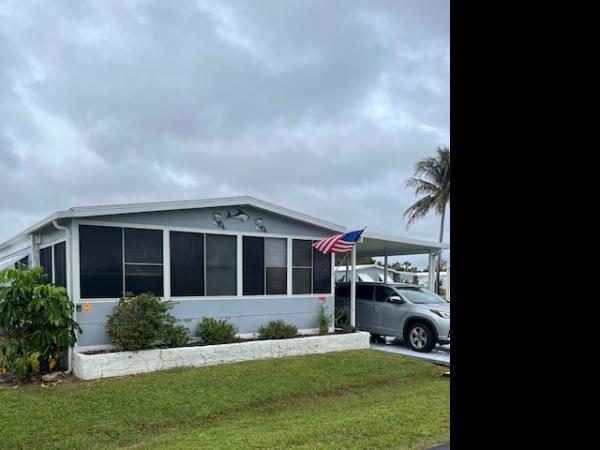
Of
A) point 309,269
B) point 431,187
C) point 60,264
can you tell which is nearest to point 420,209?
point 431,187

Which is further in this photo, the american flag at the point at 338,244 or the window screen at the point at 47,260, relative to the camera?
the american flag at the point at 338,244

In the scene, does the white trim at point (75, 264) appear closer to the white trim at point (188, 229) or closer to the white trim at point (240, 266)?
the white trim at point (188, 229)

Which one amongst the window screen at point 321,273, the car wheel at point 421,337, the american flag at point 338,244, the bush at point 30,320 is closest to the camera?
the bush at point 30,320

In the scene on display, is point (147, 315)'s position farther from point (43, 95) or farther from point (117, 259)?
point (43, 95)

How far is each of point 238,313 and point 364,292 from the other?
405 cm

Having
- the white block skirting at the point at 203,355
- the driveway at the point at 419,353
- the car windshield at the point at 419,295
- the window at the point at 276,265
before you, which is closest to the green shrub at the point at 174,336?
the white block skirting at the point at 203,355

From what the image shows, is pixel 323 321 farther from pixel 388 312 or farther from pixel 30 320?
pixel 30 320

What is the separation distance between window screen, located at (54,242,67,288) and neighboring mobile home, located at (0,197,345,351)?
21 mm

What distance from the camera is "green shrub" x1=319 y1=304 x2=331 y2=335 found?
37.0 ft

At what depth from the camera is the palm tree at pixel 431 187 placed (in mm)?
23250

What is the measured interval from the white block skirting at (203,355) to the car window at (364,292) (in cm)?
168

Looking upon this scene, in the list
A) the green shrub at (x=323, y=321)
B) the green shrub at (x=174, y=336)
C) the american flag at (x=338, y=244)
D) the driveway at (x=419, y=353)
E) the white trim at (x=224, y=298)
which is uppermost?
the american flag at (x=338, y=244)

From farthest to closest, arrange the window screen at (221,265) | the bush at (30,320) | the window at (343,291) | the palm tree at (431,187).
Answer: the palm tree at (431,187)
the window at (343,291)
the window screen at (221,265)
the bush at (30,320)
